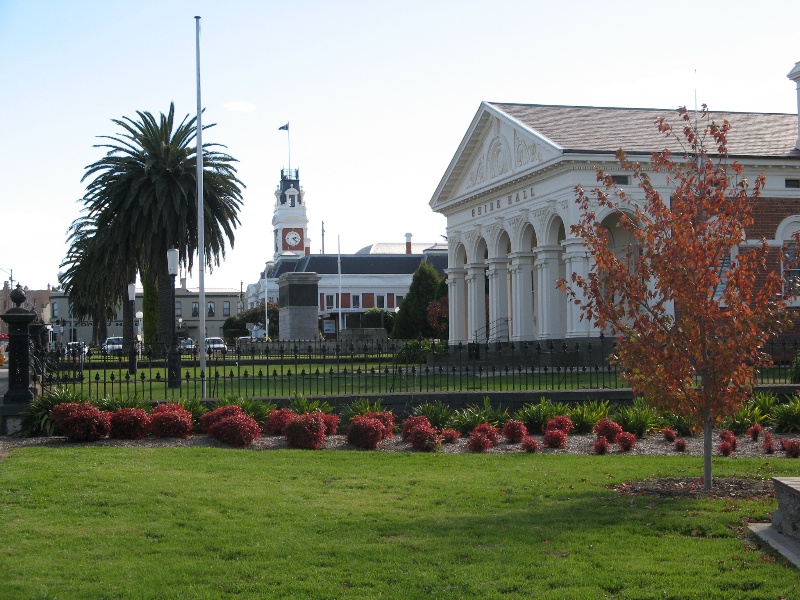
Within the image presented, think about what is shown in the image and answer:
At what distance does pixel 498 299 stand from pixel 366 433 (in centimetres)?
2987

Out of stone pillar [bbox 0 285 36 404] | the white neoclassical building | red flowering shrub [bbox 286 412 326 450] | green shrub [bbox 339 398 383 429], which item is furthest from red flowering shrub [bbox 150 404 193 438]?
the white neoclassical building

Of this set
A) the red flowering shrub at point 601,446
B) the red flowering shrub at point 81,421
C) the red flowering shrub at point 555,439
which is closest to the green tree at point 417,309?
the red flowering shrub at point 555,439

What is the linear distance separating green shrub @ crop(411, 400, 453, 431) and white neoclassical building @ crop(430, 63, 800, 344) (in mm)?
17155

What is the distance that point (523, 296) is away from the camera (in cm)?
4047

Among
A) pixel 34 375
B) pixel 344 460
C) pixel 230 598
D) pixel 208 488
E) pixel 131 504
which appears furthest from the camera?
pixel 34 375

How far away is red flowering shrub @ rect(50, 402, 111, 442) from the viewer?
14.5 meters

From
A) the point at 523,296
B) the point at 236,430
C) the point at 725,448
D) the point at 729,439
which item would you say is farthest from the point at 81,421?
the point at 523,296

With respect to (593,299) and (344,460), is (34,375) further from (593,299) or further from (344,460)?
(593,299)

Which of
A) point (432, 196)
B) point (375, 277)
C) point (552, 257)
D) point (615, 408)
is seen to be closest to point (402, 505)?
point (615, 408)

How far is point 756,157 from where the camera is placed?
36.5m

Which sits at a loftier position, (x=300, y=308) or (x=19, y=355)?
(x=300, y=308)

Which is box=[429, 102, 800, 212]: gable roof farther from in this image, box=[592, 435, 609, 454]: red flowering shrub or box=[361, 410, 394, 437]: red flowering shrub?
box=[592, 435, 609, 454]: red flowering shrub

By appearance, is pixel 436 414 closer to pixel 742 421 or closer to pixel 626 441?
pixel 626 441

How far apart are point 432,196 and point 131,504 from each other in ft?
130
